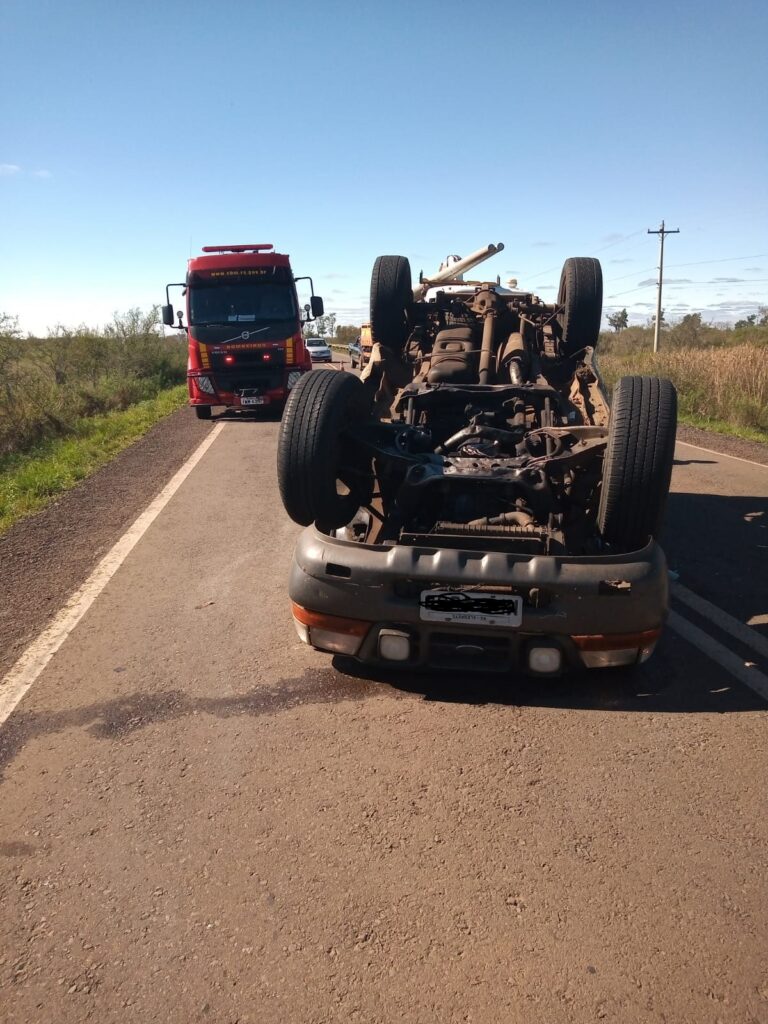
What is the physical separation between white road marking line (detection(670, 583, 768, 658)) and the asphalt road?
0.14 ft

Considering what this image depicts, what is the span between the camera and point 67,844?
2.76 m

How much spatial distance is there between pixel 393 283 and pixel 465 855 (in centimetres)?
540

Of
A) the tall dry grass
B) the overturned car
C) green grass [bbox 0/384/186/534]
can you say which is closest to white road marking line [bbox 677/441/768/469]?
the tall dry grass

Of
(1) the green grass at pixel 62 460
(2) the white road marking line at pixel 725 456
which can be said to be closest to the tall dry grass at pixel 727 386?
(2) the white road marking line at pixel 725 456

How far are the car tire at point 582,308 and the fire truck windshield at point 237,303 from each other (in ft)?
27.9

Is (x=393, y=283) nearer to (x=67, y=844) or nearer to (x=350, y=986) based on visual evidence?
(x=67, y=844)

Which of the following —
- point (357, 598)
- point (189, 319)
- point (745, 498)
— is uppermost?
point (189, 319)

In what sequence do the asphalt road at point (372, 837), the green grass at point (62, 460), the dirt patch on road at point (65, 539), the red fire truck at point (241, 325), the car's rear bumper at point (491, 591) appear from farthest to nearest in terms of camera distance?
1. the red fire truck at point (241, 325)
2. the green grass at point (62, 460)
3. the dirt patch on road at point (65, 539)
4. the car's rear bumper at point (491, 591)
5. the asphalt road at point (372, 837)

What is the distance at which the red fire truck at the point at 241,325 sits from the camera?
1411 cm

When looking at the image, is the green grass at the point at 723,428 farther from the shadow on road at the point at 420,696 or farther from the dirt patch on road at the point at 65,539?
the shadow on road at the point at 420,696

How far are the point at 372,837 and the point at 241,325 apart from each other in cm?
1262

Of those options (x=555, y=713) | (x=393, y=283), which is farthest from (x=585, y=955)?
(x=393, y=283)

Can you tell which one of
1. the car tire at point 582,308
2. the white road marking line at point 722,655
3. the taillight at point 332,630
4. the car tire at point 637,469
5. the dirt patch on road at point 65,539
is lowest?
the white road marking line at point 722,655

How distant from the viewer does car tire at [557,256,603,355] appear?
22.1ft
